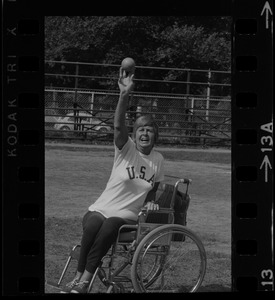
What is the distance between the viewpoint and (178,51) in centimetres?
575

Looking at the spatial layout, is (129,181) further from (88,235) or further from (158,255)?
(158,255)

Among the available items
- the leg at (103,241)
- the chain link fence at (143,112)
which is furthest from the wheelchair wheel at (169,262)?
the chain link fence at (143,112)

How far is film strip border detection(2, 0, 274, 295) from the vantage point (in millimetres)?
5191

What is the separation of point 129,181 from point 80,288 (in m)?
0.76

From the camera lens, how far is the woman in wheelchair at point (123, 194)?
6.37 meters

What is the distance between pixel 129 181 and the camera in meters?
6.39

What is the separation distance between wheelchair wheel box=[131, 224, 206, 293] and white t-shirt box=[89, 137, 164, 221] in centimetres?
23

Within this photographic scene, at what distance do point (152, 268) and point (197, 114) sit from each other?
1.29 metres
